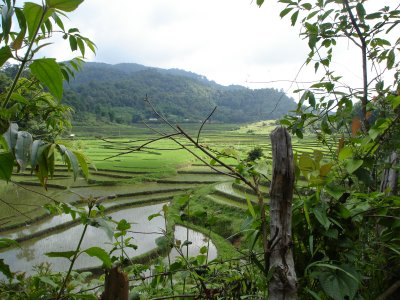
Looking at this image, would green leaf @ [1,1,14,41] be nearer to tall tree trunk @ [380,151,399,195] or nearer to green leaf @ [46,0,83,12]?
green leaf @ [46,0,83,12]

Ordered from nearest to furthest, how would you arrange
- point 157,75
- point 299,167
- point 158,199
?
point 299,167, point 158,199, point 157,75

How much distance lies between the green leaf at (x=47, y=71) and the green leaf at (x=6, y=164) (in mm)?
165

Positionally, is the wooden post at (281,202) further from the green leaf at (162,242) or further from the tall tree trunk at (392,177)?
the tall tree trunk at (392,177)

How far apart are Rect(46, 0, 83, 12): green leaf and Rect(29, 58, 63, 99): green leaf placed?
0.10 m

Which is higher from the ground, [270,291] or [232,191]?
[270,291]

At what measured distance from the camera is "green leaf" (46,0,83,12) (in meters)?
0.62

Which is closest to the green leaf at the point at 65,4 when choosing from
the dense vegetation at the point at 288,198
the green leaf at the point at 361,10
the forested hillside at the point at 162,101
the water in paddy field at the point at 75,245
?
the dense vegetation at the point at 288,198

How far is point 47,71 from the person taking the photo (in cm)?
65

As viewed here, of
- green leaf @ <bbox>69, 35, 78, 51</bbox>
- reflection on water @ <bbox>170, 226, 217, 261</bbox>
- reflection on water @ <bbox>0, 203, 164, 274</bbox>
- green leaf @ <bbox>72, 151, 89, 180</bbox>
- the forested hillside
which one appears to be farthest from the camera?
the forested hillside

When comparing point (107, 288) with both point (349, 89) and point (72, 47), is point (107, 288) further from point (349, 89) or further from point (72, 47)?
point (349, 89)

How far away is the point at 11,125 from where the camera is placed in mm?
659

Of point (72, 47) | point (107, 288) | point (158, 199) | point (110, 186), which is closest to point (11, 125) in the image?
point (107, 288)

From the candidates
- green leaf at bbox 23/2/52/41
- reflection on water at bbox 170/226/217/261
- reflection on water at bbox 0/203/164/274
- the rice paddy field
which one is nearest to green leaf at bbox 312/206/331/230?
green leaf at bbox 23/2/52/41

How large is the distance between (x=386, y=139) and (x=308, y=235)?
1.91ft
